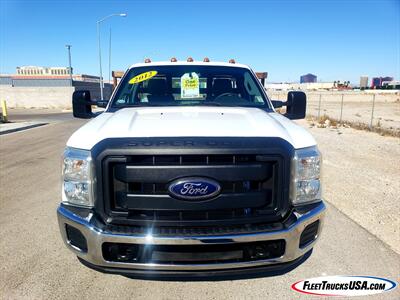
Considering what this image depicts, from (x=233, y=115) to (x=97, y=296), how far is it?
1.96 m

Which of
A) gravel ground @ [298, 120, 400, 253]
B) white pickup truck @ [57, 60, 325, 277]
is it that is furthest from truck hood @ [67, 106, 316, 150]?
gravel ground @ [298, 120, 400, 253]

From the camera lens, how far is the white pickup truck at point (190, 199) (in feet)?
7.32

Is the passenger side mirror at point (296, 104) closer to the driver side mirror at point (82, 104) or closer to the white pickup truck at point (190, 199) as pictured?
the white pickup truck at point (190, 199)

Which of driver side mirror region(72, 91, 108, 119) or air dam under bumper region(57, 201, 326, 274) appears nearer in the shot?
air dam under bumper region(57, 201, 326, 274)

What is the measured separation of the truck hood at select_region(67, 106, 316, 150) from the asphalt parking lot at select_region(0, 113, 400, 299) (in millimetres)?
1234

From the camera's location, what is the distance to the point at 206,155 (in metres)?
2.23

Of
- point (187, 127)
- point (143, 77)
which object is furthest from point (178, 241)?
point (143, 77)

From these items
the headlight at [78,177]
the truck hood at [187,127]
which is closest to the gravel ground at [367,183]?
the truck hood at [187,127]

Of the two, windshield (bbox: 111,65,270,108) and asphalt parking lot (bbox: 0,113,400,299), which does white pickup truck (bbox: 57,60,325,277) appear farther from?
windshield (bbox: 111,65,270,108)

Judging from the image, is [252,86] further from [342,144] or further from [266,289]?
[342,144]

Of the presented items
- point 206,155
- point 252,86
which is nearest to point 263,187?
point 206,155

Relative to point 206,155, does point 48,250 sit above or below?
below

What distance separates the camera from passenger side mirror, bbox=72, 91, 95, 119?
149 inches

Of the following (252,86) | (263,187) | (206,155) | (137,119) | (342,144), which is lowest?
(342,144)
